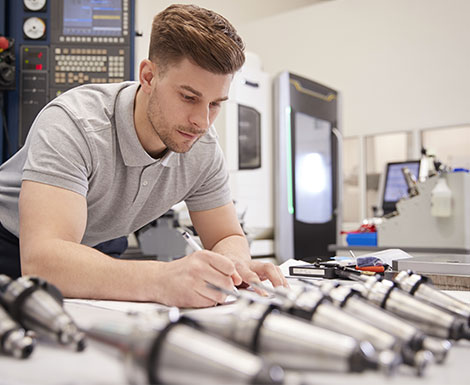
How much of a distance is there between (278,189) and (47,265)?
292cm

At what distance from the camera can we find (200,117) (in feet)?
3.74

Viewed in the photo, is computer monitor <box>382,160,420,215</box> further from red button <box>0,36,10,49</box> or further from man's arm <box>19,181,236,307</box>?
man's arm <box>19,181,236,307</box>

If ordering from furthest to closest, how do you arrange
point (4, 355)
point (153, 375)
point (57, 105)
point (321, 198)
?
point (321, 198) < point (57, 105) < point (4, 355) < point (153, 375)

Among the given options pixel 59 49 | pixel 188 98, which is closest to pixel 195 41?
pixel 188 98

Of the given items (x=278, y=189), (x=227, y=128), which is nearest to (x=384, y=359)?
(x=227, y=128)

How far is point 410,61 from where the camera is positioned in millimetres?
5031

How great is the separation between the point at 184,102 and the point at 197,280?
47 centimetres

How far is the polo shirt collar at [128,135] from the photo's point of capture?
1188 mm

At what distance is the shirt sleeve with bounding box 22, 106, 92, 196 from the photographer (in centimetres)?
100

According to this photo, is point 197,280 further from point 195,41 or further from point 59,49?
point 59,49

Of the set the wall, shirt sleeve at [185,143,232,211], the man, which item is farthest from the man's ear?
the wall

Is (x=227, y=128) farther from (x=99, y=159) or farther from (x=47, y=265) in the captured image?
(x=47, y=265)

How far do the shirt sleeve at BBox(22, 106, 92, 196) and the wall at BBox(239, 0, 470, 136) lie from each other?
171 inches

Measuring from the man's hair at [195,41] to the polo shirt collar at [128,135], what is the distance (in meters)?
0.12
